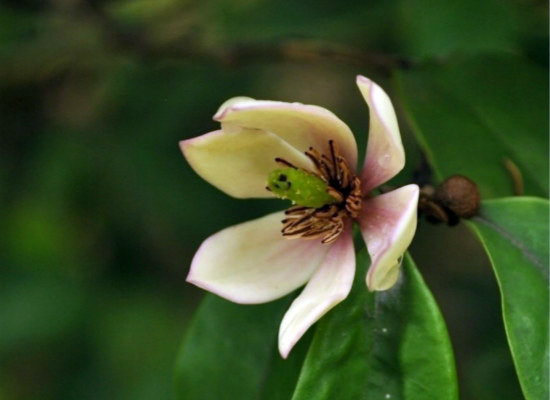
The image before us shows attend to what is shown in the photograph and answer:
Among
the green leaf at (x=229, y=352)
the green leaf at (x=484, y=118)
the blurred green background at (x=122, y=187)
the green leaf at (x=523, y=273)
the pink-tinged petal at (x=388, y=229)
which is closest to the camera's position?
the pink-tinged petal at (x=388, y=229)

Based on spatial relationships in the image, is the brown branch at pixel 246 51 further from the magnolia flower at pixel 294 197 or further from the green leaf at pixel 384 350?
the green leaf at pixel 384 350

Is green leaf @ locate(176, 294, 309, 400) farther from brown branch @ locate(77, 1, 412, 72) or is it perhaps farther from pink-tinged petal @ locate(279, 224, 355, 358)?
brown branch @ locate(77, 1, 412, 72)

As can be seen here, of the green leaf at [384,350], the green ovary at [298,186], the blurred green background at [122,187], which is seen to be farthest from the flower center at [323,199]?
the blurred green background at [122,187]

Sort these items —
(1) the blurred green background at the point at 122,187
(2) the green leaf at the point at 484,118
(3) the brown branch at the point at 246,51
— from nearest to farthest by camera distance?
1. (2) the green leaf at the point at 484,118
2. (3) the brown branch at the point at 246,51
3. (1) the blurred green background at the point at 122,187

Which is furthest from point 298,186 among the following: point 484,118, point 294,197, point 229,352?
point 484,118

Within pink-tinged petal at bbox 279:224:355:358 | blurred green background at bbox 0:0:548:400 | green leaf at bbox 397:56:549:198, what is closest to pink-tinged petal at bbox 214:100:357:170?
pink-tinged petal at bbox 279:224:355:358

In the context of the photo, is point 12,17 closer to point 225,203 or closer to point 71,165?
point 71,165

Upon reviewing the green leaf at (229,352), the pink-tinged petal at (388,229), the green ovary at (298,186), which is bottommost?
the green leaf at (229,352)
